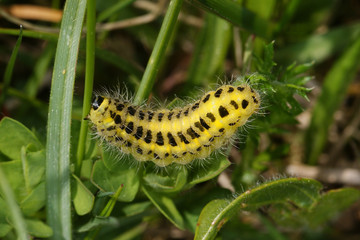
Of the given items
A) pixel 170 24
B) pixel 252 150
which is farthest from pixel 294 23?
pixel 170 24

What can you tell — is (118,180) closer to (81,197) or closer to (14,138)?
(81,197)

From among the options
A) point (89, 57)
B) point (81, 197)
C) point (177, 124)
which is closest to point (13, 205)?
point (81, 197)

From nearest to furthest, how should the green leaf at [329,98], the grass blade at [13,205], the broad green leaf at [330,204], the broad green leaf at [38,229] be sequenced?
the grass blade at [13,205] < the broad green leaf at [38,229] < the broad green leaf at [330,204] < the green leaf at [329,98]

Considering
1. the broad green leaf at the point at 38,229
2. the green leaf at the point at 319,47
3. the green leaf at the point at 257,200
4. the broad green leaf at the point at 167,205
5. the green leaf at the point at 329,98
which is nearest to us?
the broad green leaf at the point at 38,229

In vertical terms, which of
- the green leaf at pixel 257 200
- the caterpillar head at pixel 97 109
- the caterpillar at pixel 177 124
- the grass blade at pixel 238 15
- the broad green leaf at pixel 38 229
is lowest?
the green leaf at pixel 257 200

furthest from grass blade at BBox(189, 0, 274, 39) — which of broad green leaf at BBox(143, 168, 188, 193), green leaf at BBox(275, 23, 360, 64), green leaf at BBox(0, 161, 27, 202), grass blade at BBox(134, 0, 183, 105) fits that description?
green leaf at BBox(0, 161, 27, 202)

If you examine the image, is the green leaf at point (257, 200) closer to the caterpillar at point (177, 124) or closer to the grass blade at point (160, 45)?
the caterpillar at point (177, 124)

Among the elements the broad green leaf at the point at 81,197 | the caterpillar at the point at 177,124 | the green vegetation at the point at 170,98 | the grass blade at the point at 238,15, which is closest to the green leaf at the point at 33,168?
the green vegetation at the point at 170,98
